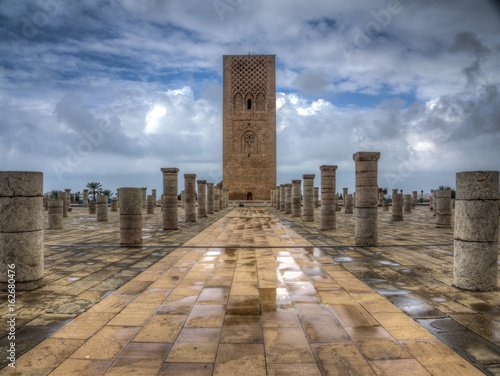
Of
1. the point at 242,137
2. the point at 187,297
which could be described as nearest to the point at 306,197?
the point at 187,297

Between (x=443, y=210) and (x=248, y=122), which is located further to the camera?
(x=248, y=122)

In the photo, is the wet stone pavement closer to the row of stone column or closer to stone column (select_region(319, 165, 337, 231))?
stone column (select_region(319, 165, 337, 231))

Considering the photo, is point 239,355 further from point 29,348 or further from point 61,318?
point 61,318

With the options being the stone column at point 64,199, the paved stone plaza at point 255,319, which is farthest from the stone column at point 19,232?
the stone column at point 64,199

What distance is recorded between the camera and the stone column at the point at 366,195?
25.5ft

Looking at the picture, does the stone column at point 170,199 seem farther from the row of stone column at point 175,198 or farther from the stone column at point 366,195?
the stone column at point 366,195

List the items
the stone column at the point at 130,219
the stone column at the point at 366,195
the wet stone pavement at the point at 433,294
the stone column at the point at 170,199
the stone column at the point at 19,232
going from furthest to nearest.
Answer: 1. the stone column at the point at 170,199
2. the stone column at the point at 130,219
3. the stone column at the point at 366,195
4. the stone column at the point at 19,232
5. the wet stone pavement at the point at 433,294

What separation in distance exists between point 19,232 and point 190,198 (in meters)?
10.3

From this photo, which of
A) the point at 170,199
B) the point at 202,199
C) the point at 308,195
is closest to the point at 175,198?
the point at 170,199

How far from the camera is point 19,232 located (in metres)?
4.41

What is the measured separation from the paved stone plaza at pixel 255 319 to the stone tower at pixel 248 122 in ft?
108

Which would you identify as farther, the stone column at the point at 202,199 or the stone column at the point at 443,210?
the stone column at the point at 202,199

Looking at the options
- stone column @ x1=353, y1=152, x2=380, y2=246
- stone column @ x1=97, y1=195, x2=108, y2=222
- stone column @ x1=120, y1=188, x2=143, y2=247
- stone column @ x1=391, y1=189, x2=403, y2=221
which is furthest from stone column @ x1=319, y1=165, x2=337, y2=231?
stone column @ x1=97, y1=195, x2=108, y2=222

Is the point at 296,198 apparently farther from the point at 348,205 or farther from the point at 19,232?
the point at 19,232
